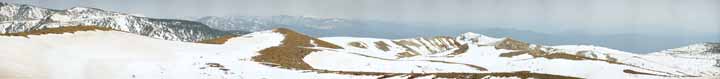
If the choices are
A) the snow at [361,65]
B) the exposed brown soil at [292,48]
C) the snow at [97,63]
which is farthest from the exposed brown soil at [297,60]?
the snow at [97,63]

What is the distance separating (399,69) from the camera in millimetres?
78312

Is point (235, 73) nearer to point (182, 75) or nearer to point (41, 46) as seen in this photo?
point (182, 75)

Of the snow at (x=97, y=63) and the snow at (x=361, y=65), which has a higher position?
the snow at (x=97, y=63)

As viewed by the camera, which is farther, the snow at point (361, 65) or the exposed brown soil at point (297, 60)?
the snow at point (361, 65)

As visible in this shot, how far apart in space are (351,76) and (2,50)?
21.2 meters

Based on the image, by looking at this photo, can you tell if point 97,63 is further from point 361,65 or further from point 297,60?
point 361,65

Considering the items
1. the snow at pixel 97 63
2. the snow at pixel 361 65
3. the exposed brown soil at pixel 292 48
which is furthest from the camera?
the exposed brown soil at pixel 292 48

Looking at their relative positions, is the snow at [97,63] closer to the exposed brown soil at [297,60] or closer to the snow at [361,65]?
the exposed brown soil at [297,60]

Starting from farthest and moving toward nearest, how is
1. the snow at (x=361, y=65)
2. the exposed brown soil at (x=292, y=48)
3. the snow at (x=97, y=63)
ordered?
the exposed brown soil at (x=292, y=48)
the snow at (x=361, y=65)
the snow at (x=97, y=63)

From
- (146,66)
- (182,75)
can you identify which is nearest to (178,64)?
(146,66)

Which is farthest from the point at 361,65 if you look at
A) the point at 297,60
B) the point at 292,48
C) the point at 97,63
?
the point at 97,63

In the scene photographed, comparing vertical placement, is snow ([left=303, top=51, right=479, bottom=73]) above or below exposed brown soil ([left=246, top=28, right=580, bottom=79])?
below

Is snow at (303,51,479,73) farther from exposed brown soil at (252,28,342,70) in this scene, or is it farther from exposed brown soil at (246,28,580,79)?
exposed brown soil at (246,28,580,79)

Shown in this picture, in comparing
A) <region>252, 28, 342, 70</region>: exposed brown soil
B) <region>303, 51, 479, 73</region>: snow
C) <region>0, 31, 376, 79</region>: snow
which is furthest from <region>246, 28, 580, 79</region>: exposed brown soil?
<region>0, 31, 376, 79</region>: snow
